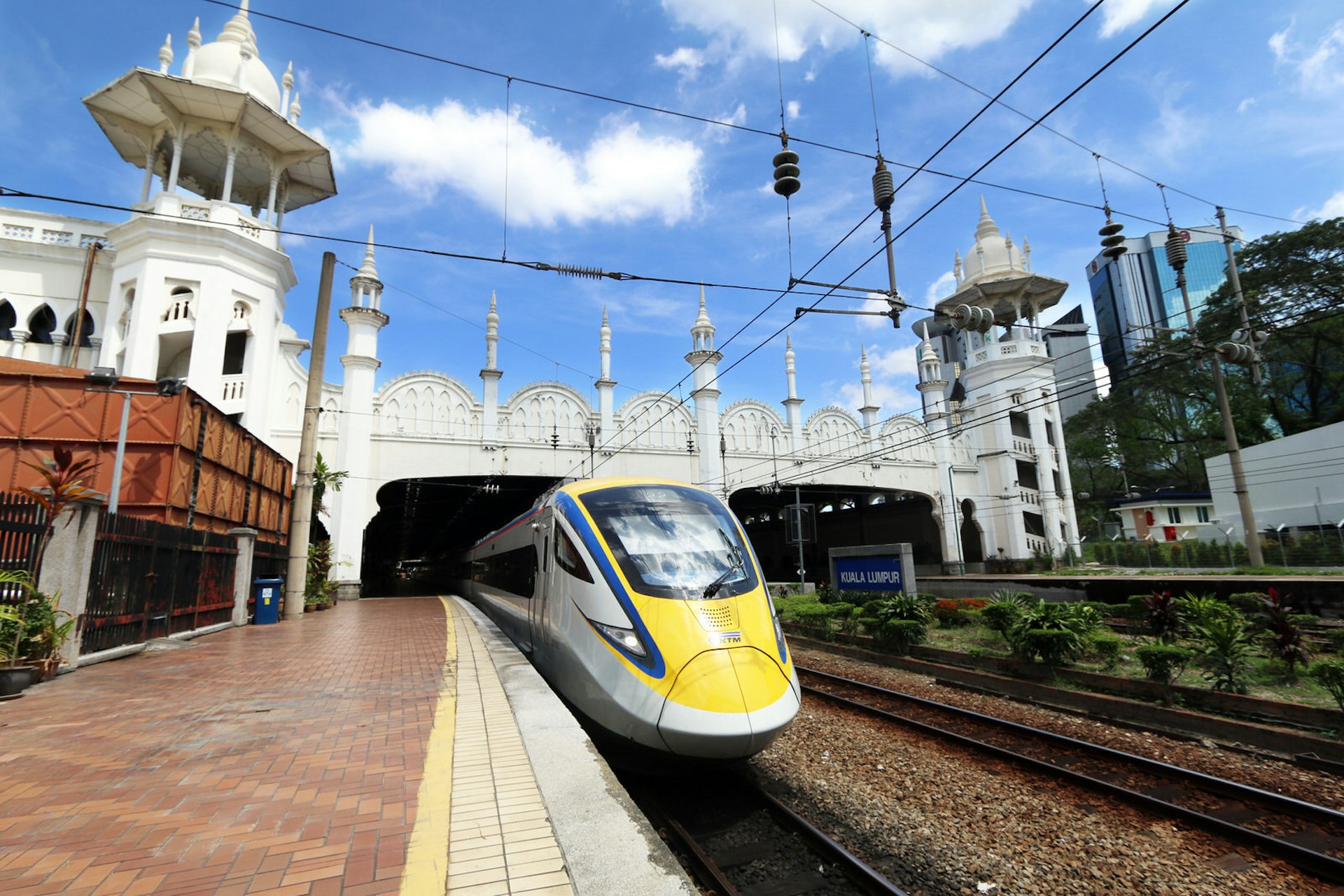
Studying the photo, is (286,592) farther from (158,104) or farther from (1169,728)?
(158,104)

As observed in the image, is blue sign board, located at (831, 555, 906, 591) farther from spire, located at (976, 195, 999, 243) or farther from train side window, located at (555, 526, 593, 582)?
spire, located at (976, 195, 999, 243)

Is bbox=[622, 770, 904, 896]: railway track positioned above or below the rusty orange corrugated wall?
below

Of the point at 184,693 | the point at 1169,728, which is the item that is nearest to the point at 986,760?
the point at 1169,728

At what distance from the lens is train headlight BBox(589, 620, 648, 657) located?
5.66m

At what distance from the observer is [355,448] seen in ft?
80.7

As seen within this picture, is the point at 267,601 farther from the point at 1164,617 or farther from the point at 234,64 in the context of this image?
the point at 234,64

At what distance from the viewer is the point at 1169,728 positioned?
320 inches

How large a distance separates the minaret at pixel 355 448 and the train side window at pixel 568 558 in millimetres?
19975

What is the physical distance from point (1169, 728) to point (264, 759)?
1010cm

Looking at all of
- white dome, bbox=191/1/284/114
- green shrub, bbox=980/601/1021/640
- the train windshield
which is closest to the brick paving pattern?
the train windshield

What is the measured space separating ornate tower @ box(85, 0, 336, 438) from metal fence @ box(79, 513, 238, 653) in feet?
40.1

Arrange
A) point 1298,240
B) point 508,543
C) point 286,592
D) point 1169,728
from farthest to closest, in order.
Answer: point 1298,240 < point 286,592 < point 508,543 < point 1169,728

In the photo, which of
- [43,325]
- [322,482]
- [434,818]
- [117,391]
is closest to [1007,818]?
[434,818]

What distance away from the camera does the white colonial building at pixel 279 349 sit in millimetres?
22250
